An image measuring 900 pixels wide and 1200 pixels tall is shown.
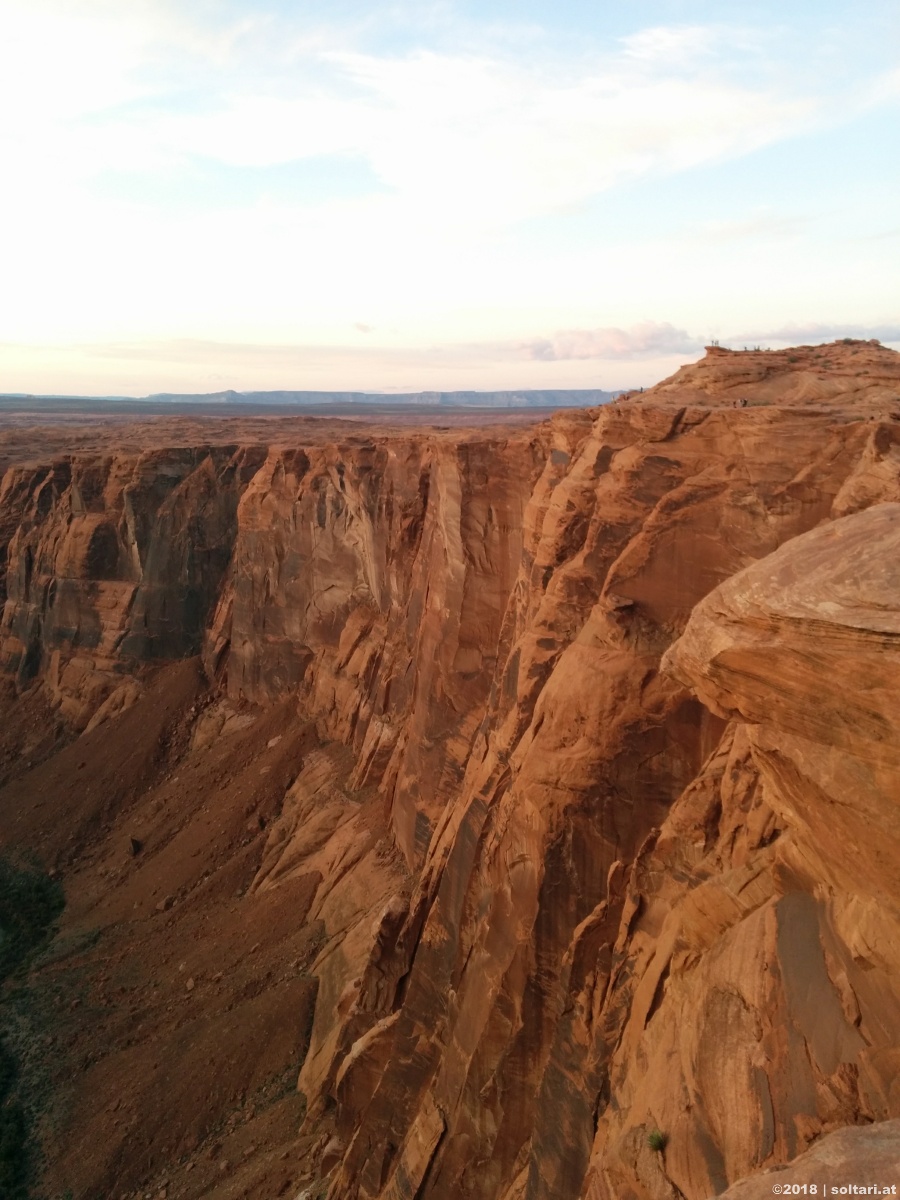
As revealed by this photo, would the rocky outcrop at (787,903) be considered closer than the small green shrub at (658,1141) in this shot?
Yes

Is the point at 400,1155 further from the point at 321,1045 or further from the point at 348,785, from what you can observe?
the point at 348,785

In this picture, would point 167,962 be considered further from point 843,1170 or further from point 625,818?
point 843,1170

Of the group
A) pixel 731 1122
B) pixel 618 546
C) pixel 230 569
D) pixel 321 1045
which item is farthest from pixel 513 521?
pixel 230 569

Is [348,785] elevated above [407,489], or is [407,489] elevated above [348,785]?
[407,489]

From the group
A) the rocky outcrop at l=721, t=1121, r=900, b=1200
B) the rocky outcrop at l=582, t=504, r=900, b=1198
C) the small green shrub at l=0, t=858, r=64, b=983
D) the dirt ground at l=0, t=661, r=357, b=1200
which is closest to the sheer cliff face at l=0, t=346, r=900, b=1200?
the rocky outcrop at l=582, t=504, r=900, b=1198

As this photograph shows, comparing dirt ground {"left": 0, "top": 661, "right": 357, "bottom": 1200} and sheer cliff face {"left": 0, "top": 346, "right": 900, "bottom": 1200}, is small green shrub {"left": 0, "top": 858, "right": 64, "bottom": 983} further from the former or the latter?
sheer cliff face {"left": 0, "top": 346, "right": 900, "bottom": 1200}

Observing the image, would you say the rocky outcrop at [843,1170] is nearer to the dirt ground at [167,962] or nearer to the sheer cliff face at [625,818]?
the sheer cliff face at [625,818]

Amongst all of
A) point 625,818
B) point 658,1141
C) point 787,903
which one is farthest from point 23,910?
point 787,903

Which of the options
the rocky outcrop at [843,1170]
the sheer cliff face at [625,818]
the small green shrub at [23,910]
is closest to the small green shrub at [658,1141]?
the sheer cliff face at [625,818]
